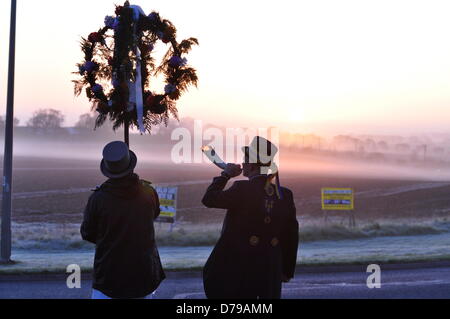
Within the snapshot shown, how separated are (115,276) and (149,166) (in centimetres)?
8699

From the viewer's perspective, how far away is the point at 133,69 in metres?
7.03

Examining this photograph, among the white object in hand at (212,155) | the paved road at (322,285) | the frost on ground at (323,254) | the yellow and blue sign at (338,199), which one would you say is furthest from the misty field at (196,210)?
the white object in hand at (212,155)

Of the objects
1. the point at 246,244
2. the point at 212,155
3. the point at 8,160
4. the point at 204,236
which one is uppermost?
the point at 8,160

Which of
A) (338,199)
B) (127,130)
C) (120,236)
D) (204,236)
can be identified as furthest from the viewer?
(338,199)

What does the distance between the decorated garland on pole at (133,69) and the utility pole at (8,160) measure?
6511 mm

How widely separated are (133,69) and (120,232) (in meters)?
2.75

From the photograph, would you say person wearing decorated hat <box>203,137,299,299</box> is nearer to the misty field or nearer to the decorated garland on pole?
the decorated garland on pole

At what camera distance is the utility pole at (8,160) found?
42.2 feet

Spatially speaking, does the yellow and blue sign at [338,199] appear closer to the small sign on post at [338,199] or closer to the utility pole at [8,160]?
the small sign on post at [338,199]

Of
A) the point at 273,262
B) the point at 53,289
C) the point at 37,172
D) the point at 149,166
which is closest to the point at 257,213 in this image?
the point at 273,262

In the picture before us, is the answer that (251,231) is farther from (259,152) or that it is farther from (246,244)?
(259,152)

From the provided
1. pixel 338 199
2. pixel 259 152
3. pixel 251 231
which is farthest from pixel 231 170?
pixel 338 199

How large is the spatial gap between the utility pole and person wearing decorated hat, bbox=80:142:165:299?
867 cm

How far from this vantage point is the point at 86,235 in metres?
4.85
